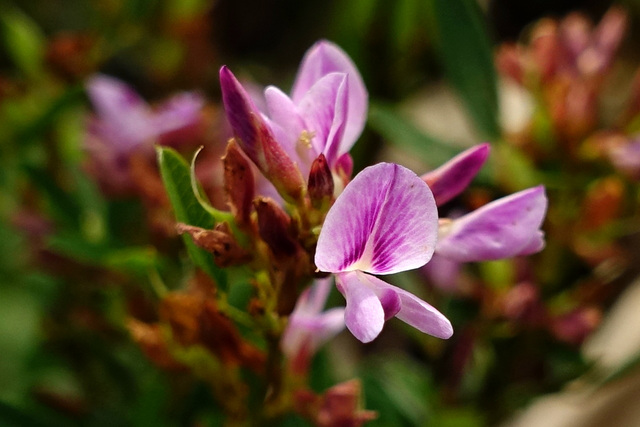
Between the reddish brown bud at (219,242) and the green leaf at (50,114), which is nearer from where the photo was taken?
the reddish brown bud at (219,242)

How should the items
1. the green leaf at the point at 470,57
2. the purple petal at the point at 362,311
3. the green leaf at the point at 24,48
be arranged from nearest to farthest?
the purple petal at the point at 362,311 → the green leaf at the point at 470,57 → the green leaf at the point at 24,48

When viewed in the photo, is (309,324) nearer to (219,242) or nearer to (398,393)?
(219,242)

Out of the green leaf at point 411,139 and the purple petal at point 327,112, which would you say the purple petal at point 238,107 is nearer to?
the purple petal at point 327,112

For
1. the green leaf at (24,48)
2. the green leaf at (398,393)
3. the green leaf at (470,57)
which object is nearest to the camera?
the green leaf at (470,57)

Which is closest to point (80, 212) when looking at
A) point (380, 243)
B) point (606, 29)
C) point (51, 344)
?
point (51, 344)

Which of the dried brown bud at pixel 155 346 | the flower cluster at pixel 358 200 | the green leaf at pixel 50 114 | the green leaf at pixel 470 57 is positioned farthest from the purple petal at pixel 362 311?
the green leaf at pixel 50 114

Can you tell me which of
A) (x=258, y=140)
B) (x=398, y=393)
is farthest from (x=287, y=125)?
(x=398, y=393)

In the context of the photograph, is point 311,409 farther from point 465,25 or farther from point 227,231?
point 465,25
